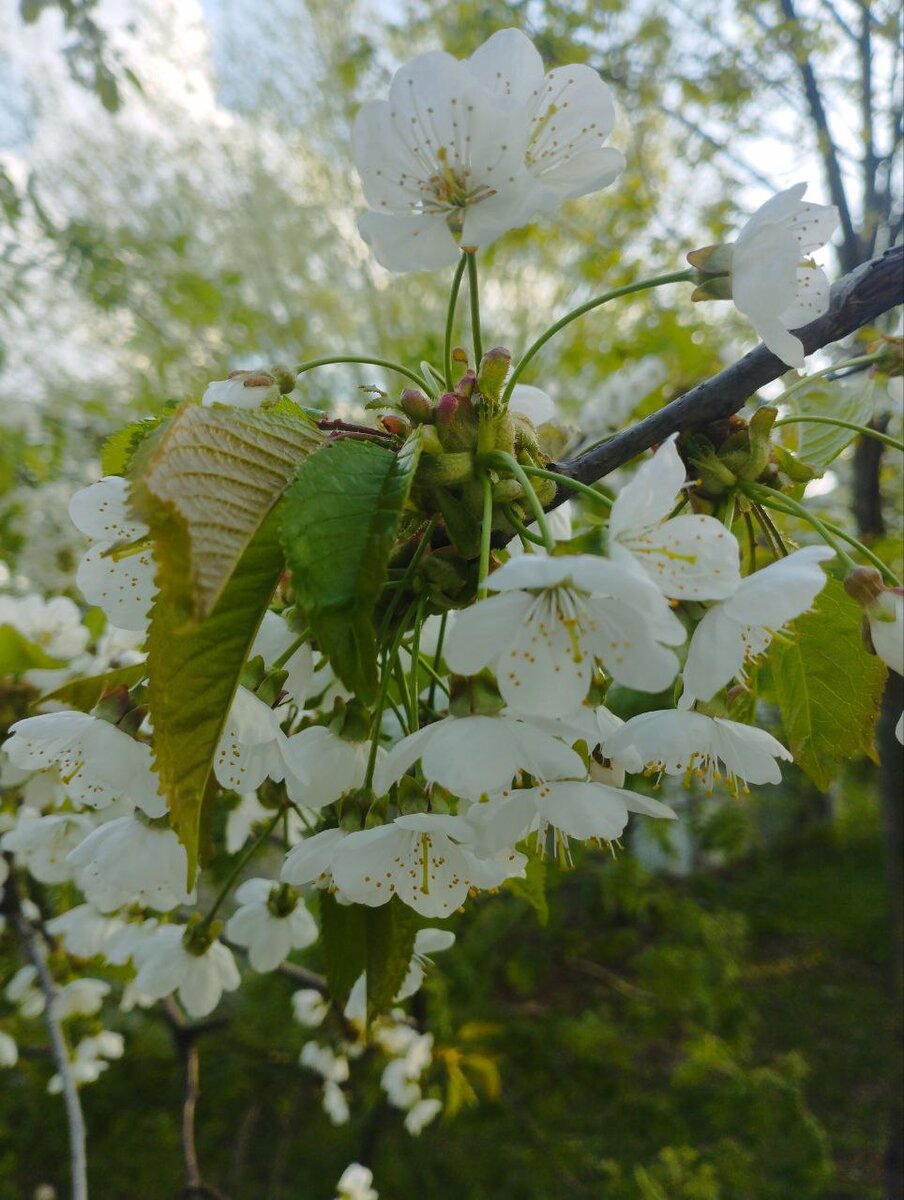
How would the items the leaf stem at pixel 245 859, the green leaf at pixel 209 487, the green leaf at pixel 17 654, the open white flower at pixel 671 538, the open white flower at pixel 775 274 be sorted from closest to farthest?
the green leaf at pixel 209 487 → the open white flower at pixel 671 538 → the open white flower at pixel 775 274 → the leaf stem at pixel 245 859 → the green leaf at pixel 17 654

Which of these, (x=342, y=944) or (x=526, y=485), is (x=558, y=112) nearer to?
(x=526, y=485)

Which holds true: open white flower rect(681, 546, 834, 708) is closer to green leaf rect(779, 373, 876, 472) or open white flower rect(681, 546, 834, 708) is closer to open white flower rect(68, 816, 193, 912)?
green leaf rect(779, 373, 876, 472)

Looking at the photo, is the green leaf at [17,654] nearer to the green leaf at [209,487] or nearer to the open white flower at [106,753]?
the open white flower at [106,753]

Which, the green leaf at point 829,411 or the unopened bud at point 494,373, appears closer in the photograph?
the unopened bud at point 494,373

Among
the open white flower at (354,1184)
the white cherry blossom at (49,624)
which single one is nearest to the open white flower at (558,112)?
the white cherry blossom at (49,624)

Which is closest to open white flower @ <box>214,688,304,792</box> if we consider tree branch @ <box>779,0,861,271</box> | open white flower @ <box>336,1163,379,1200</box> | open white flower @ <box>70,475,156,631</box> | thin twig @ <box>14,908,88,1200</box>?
open white flower @ <box>70,475,156,631</box>

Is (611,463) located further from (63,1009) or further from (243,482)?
(63,1009)
